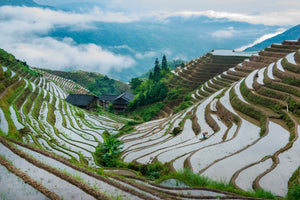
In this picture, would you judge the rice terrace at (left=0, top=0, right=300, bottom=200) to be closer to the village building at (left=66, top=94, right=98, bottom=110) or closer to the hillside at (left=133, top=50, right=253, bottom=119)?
the hillside at (left=133, top=50, right=253, bottom=119)

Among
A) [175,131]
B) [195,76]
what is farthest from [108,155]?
[195,76]

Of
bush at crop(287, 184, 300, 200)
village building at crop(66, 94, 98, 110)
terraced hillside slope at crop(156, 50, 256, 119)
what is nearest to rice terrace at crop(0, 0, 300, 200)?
bush at crop(287, 184, 300, 200)

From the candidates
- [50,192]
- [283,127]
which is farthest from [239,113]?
[50,192]

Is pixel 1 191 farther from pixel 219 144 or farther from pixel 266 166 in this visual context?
pixel 219 144

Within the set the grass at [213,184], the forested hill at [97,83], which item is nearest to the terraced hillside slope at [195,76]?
the grass at [213,184]

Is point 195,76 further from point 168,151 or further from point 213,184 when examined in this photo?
point 213,184
